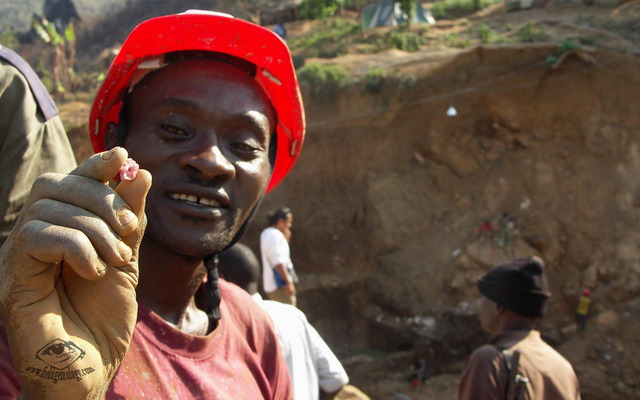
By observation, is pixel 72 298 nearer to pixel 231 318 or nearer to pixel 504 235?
pixel 231 318

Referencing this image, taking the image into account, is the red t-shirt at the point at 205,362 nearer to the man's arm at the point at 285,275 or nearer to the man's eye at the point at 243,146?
the man's eye at the point at 243,146

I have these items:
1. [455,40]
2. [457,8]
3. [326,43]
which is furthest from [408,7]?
[455,40]

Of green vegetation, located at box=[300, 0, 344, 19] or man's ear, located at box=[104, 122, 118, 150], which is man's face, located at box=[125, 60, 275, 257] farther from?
green vegetation, located at box=[300, 0, 344, 19]

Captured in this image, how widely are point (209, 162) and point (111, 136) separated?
1.25 ft

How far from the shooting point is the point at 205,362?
142 centimetres

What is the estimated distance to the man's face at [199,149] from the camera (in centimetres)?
139

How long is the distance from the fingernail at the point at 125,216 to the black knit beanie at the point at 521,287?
259cm

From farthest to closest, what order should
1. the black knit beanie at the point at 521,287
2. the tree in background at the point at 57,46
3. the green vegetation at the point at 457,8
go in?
the green vegetation at the point at 457,8
the tree in background at the point at 57,46
the black knit beanie at the point at 521,287

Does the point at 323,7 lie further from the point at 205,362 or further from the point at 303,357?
the point at 205,362

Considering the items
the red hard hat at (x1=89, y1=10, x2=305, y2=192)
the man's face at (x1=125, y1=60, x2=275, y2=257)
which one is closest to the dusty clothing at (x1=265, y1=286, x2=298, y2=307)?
the red hard hat at (x1=89, y1=10, x2=305, y2=192)

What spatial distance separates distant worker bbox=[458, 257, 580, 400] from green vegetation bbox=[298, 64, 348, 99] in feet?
26.1

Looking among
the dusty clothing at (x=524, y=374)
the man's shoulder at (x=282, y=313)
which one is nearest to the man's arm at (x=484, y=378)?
the dusty clothing at (x=524, y=374)

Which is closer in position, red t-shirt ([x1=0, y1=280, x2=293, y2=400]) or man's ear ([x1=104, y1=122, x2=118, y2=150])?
red t-shirt ([x1=0, y1=280, x2=293, y2=400])

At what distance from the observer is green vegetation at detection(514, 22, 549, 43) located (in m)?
11.2
